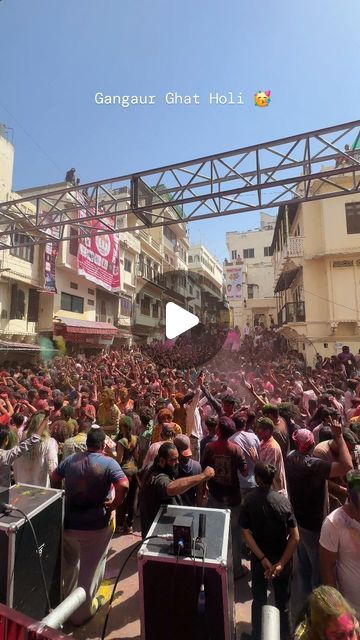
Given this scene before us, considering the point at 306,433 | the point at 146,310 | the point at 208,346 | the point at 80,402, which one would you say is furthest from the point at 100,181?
the point at 146,310

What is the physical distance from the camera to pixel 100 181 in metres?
8.16

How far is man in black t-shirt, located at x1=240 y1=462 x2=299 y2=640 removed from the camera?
2654mm

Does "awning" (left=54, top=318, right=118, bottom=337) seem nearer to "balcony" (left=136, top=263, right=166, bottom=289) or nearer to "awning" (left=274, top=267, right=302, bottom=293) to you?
"balcony" (left=136, top=263, right=166, bottom=289)

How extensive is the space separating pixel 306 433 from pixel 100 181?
23.3 ft

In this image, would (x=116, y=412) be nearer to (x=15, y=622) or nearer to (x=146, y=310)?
(x=15, y=622)

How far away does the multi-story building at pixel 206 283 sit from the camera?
169ft

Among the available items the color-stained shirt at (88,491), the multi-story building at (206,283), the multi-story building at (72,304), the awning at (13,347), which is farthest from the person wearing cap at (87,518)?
the multi-story building at (206,283)

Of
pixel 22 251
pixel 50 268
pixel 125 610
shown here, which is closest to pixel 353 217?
pixel 50 268

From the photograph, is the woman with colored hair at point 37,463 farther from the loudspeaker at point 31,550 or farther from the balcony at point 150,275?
the balcony at point 150,275

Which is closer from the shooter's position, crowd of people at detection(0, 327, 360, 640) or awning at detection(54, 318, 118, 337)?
crowd of people at detection(0, 327, 360, 640)

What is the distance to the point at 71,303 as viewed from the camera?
22656 millimetres

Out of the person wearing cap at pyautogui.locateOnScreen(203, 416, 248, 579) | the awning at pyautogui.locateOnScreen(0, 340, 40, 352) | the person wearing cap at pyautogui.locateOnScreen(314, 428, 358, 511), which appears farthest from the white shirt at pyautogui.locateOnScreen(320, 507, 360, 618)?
the awning at pyautogui.locateOnScreen(0, 340, 40, 352)

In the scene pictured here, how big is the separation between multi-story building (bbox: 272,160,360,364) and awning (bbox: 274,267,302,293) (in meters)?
1.59

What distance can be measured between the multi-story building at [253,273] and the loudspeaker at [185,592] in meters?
34.2
